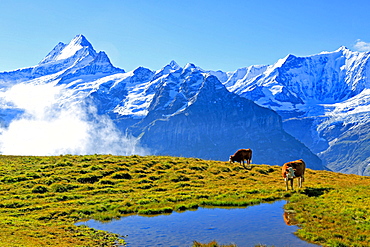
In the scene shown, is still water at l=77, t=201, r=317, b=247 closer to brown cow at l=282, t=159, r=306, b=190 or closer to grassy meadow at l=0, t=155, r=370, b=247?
grassy meadow at l=0, t=155, r=370, b=247

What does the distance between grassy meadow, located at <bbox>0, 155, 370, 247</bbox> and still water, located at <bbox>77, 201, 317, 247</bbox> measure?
1.09 meters

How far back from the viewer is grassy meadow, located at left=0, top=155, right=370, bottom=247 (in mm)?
20734

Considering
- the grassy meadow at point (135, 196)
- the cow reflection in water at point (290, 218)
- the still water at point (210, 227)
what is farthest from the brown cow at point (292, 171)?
the cow reflection in water at point (290, 218)

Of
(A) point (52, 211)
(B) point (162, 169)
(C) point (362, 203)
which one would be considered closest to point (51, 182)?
(A) point (52, 211)

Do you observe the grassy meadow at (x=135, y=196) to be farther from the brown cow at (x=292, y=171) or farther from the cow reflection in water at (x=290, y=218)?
the brown cow at (x=292, y=171)

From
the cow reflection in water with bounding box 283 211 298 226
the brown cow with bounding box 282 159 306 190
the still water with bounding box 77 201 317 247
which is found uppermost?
the brown cow with bounding box 282 159 306 190

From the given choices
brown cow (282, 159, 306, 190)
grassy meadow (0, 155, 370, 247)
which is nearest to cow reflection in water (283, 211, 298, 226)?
grassy meadow (0, 155, 370, 247)

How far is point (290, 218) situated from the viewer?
79.2 ft

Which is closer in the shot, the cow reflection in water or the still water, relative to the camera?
the still water

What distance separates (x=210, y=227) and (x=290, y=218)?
601 cm

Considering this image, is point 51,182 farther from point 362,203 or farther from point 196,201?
point 362,203

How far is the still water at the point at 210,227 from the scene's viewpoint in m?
19.7

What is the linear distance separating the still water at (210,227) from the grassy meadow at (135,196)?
109cm

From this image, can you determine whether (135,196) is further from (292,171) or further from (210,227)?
(292,171)
